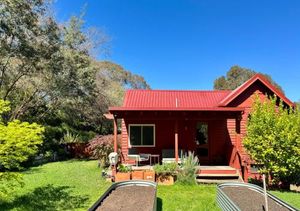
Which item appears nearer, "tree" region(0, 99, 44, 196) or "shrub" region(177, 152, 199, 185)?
"tree" region(0, 99, 44, 196)

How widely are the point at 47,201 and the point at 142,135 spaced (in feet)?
25.9

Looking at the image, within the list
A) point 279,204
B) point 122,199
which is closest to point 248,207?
point 279,204

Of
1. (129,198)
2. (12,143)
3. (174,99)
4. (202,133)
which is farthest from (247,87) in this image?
(12,143)

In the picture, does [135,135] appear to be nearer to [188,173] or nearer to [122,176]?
[122,176]

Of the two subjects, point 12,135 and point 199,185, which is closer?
point 12,135

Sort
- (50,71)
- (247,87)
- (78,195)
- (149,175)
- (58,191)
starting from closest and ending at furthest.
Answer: (78,195) < (58,191) < (149,175) < (247,87) < (50,71)

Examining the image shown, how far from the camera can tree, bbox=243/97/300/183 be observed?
11.3 meters

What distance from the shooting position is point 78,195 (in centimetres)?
1003

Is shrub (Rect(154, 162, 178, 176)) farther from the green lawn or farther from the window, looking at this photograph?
the window

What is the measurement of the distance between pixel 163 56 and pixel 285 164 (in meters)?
26.3

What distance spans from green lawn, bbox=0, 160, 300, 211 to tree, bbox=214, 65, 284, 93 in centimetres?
4201

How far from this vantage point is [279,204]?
318 inches

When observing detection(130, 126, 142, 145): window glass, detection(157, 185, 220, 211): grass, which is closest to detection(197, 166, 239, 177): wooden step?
detection(157, 185, 220, 211): grass

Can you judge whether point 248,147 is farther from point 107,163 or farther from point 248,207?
point 107,163
